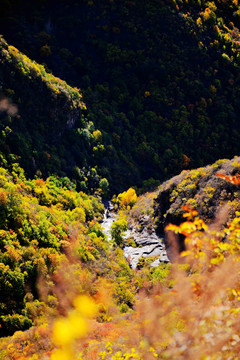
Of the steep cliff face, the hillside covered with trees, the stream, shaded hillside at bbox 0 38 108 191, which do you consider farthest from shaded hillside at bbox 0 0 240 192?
the steep cliff face

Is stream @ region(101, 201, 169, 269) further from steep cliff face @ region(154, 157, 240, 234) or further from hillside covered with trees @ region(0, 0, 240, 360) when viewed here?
steep cliff face @ region(154, 157, 240, 234)

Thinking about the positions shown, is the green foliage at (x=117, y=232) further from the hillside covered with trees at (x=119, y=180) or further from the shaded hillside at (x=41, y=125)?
the shaded hillside at (x=41, y=125)

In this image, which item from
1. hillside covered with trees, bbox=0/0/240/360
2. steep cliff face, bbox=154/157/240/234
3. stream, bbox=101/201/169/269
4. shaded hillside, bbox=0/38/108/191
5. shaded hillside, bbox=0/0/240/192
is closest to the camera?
hillside covered with trees, bbox=0/0/240/360

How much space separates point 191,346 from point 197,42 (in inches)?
2488

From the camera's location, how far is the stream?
80.8ft

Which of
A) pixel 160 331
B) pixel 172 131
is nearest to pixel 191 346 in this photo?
pixel 160 331

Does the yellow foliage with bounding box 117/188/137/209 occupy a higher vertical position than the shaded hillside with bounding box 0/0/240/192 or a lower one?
lower

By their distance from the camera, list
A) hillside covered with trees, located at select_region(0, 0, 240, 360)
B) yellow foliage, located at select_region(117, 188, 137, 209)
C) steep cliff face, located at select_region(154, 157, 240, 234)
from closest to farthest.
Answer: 1. hillside covered with trees, located at select_region(0, 0, 240, 360)
2. steep cliff face, located at select_region(154, 157, 240, 234)
3. yellow foliage, located at select_region(117, 188, 137, 209)

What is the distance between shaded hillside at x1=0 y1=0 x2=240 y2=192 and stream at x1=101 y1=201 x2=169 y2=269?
14959 mm

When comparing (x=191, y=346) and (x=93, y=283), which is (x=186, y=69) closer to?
(x=93, y=283)

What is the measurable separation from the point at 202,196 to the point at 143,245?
8415mm

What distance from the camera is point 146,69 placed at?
5362 cm

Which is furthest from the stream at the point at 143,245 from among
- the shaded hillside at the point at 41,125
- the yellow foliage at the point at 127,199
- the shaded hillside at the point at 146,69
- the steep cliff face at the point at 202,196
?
the shaded hillside at the point at 146,69

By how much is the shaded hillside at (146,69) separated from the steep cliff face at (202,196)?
53.6ft
